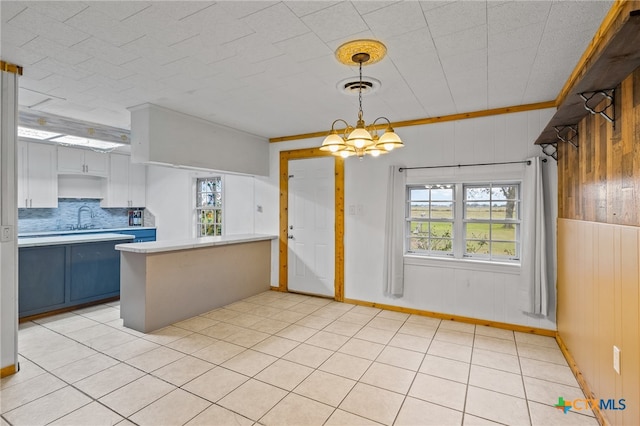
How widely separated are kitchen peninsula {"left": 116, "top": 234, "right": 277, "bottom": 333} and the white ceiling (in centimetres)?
175

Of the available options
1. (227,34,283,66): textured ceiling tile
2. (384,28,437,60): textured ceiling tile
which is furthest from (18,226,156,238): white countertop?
(384,28,437,60): textured ceiling tile

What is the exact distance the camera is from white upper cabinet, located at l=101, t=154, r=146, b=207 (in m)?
6.74

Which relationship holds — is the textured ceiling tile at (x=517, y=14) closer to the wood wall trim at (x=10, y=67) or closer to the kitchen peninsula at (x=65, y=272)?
the wood wall trim at (x=10, y=67)

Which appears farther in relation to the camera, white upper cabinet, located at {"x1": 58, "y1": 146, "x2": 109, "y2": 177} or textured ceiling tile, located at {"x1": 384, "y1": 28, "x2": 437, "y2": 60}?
white upper cabinet, located at {"x1": 58, "y1": 146, "x2": 109, "y2": 177}

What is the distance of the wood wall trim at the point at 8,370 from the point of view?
2606 millimetres

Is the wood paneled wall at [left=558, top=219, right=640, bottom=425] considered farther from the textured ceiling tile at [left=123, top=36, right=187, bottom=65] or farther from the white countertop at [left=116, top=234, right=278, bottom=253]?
the white countertop at [left=116, top=234, right=278, bottom=253]

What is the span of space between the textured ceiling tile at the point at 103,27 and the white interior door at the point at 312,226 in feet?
10.3

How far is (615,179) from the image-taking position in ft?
6.41

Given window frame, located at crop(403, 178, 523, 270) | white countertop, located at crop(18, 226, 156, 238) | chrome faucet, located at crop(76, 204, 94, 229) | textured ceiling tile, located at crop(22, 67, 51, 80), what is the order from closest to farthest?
textured ceiling tile, located at crop(22, 67, 51, 80)
window frame, located at crop(403, 178, 523, 270)
white countertop, located at crop(18, 226, 156, 238)
chrome faucet, located at crop(76, 204, 94, 229)

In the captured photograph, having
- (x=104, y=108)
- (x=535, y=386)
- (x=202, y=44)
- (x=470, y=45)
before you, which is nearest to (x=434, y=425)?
(x=535, y=386)

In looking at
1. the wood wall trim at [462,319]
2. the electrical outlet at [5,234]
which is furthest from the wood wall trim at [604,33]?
the electrical outlet at [5,234]

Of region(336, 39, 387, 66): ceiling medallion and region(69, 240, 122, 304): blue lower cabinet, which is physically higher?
region(336, 39, 387, 66): ceiling medallion

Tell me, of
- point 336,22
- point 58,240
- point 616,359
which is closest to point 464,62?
point 336,22

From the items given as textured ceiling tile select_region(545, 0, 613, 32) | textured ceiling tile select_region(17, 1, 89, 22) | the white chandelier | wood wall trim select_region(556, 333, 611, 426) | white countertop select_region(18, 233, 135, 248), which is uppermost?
textured ceiling tile select_region(17, 1, 89, 22)
